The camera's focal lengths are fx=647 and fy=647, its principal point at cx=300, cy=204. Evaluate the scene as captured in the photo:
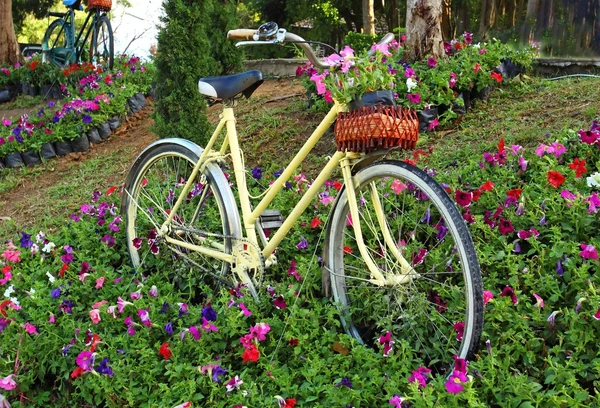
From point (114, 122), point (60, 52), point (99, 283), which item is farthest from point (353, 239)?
point (60, 52)

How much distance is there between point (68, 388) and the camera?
3086 millimetres

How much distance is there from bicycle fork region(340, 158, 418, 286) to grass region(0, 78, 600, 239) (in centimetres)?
179

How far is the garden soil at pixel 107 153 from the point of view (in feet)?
18.7

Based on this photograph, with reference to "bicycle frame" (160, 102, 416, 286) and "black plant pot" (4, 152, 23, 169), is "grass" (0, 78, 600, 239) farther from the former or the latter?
"bicycle frame" (160, 102, 416, 286)

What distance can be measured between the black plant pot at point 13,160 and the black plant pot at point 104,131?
36.1 inches

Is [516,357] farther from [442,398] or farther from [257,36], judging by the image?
[257,36]

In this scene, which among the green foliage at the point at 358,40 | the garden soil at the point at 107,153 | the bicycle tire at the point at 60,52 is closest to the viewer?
the garden soil at the point at 107,153

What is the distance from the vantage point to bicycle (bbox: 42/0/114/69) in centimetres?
1005

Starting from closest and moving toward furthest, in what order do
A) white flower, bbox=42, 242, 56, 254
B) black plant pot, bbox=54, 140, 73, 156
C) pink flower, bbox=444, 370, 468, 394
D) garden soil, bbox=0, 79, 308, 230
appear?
pink flower, bbox=444, 370, 468, 394 → white flower, bbox=42, 242, 56, 254 → garden soil, bbox=0, 79, 308, 230 → black plant pot, bbox=54, 140, 73, 156

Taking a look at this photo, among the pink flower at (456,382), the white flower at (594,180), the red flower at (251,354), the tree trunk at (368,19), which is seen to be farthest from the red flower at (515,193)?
the tree trunk at (368,19)

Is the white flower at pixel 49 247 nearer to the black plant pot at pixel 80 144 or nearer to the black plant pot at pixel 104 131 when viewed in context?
the black plant pot at pixel 80 144

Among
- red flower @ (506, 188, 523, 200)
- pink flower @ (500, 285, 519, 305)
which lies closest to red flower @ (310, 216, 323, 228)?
red flower @ (506, 188, 523, 200)

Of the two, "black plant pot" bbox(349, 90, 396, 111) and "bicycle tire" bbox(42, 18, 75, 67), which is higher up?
"black plant pot" bbox(349, 90, 396, 111)

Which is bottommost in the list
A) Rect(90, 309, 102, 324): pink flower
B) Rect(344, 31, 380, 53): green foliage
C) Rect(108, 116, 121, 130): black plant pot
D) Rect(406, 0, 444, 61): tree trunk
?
Rect(344, 31, 380, 53): green foliage
